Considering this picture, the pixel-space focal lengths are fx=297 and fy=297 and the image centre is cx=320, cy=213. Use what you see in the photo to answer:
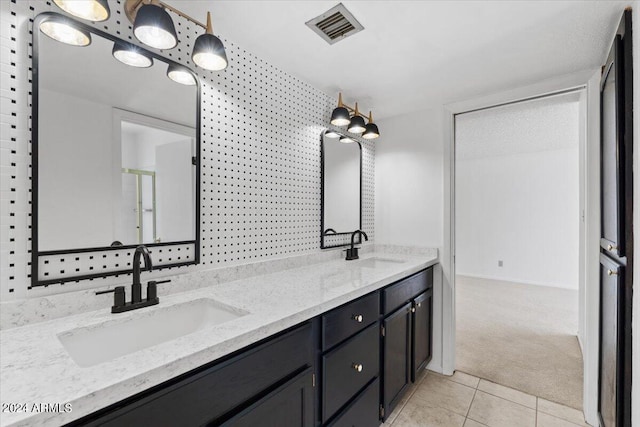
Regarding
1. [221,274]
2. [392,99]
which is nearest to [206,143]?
[221,274]

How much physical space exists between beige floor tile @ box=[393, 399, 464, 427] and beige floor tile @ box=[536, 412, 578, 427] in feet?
1.62

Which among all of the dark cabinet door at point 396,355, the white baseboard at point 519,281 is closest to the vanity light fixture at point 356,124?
the dark cabinet door at point 396,355

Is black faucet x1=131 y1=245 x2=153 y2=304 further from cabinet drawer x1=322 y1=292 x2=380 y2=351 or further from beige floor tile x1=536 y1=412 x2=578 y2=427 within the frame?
beige floor tile x1=536 y1=412 x2=578 y2=427

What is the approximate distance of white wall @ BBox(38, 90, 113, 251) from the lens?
3.44ft

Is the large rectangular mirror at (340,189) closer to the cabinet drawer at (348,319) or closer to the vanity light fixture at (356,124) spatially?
the vanity light fixture at (356,124)

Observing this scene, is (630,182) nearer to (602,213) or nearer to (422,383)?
(602,213)

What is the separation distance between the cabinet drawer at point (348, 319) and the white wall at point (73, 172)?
0.99m

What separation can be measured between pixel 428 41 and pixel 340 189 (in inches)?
47.5

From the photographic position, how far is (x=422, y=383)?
235 centimetres

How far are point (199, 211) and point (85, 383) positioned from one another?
0.91m

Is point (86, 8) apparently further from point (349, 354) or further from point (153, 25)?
point (349, 354)

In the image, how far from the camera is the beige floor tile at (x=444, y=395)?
2.04 meters

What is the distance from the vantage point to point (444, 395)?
7.13 feet

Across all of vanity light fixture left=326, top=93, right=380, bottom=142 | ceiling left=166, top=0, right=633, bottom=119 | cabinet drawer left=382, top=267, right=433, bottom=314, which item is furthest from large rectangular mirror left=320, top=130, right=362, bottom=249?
cabinet drawer left=382, top=267, right=433, bottom=314
